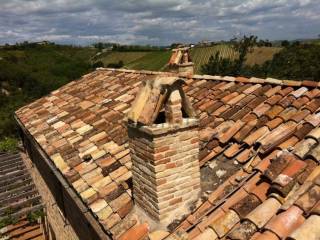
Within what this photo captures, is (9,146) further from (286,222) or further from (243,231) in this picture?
(286,222)

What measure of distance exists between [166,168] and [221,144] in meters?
1.58

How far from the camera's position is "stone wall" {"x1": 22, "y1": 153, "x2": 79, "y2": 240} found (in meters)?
9.03

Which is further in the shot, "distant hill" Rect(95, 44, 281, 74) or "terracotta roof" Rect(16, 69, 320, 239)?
"distant hill" Rect(95, 44, 281, 74)

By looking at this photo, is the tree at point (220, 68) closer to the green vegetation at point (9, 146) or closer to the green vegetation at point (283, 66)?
the green vegetation at point (283, 66)

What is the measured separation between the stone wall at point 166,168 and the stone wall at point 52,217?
4265 millimetres

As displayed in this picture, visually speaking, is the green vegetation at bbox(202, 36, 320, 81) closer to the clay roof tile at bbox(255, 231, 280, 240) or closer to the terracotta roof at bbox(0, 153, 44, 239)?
the terracotta roof at bbox(0, 153, 44, 239)

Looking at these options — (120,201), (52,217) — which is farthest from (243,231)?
(52,217)

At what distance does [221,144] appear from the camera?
5750 millimetres

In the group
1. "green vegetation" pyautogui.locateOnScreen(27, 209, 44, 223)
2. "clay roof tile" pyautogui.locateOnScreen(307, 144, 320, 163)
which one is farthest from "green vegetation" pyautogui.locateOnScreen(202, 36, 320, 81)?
"clay roof tile" pyautogui.locateOnScreen(307, 144, 320, 163)

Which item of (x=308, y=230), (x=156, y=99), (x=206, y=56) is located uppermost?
(x=156, y=99)

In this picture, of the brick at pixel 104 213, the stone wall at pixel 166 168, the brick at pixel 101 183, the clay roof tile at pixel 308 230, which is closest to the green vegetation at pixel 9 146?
the brick at pixel 101 183

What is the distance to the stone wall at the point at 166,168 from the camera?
4422mm

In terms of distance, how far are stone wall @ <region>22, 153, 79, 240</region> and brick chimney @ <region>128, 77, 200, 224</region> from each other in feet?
14.2

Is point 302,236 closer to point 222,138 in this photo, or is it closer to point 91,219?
point 222,138
